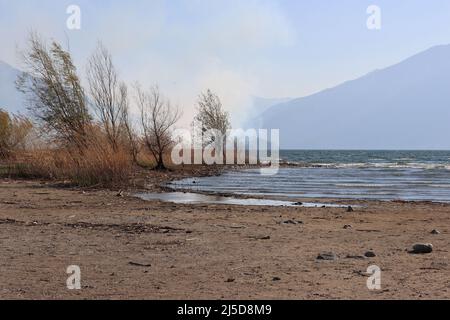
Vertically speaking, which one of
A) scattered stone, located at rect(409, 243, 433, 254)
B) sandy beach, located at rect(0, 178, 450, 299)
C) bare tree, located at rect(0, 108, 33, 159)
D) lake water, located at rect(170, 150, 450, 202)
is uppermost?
bare tree, located at rect(0, 108, 33, 159)

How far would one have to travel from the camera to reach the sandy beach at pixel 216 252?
6.67 m

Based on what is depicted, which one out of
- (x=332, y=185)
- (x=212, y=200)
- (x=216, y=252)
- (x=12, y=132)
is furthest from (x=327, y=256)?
(x=12, y=132)

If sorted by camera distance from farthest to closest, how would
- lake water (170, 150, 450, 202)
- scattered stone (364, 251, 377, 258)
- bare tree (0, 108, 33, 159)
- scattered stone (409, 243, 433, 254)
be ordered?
bare tree (0, 108, 33, 159)
lake water (170, 150, 450, 202)
scattered stone (409, 243, 433, 254)
scattered stone (364, 251, 377, 258)

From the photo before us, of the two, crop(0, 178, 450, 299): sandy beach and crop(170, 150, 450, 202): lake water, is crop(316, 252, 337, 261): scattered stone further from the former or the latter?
crop(170, 150, 450, 202): lake water

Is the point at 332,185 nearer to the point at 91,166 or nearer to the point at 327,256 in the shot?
the point at 91,166

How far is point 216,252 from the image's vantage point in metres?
9.02

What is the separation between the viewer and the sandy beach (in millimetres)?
6668

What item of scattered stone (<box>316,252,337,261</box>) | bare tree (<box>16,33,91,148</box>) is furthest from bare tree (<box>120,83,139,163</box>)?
scattered stone (<box>316,252,337,261</box>)

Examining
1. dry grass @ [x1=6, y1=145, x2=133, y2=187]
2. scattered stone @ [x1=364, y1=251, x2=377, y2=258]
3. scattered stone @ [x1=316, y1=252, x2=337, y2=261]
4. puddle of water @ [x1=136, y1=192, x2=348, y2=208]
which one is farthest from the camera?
dry grass @ [x1=6, y1=145, x2=133, y2=187]

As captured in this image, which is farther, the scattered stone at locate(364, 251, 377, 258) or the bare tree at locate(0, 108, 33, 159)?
the bare tree at locate(0, 108, 33, 159)

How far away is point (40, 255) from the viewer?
874 centimetres

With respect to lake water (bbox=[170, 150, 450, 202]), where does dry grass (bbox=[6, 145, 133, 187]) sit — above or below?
above
